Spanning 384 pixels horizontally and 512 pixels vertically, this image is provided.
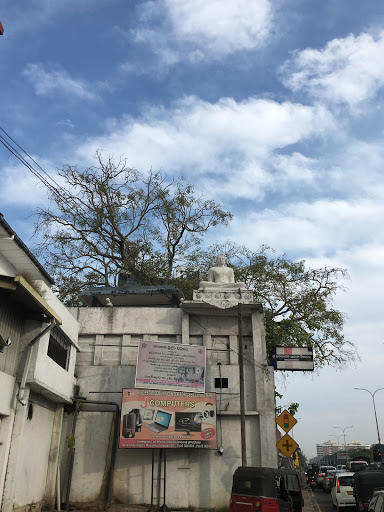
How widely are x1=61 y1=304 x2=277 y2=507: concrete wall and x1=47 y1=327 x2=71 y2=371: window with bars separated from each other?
64.1 inches

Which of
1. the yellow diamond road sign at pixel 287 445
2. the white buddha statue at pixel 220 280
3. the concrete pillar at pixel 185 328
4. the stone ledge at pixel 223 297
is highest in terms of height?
the white buddha statue at pixel 220 280

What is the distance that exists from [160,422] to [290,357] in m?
6.35

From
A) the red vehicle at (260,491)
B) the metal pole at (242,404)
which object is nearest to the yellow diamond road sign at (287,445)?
the red vehicle at (260,491)

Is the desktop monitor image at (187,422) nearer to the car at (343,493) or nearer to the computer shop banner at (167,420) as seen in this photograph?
the computer shop banner at (167,420)

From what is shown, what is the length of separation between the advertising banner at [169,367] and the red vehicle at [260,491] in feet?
19.5

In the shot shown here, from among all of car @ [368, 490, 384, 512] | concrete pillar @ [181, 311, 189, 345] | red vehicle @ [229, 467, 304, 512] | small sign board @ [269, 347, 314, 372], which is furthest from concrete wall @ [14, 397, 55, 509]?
car @ [368, 490, 384, 512]

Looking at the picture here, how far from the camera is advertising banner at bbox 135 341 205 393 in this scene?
1805 cm

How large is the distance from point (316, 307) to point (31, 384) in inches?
668

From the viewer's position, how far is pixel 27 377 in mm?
14031

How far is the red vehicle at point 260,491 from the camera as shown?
11469 millimetres

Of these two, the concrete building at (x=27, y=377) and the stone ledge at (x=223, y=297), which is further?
the stone ledge at (x=223, y=297)

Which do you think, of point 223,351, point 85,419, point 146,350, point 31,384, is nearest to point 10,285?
point 31,384

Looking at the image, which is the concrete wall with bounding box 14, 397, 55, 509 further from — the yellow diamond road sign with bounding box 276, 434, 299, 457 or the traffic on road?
the traffic on road

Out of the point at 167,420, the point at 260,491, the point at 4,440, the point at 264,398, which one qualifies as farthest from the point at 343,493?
the point at 4,440
